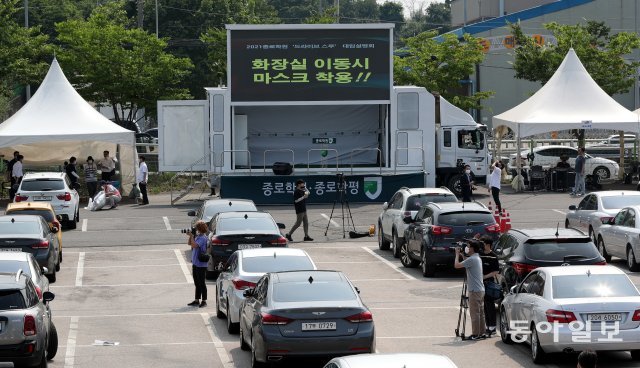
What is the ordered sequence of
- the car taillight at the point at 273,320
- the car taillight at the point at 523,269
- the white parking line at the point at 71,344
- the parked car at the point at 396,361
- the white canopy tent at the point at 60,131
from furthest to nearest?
the white canopy tent at the point at 60,131 < the car taillight at the point at 523,269 < the white parking line at the point at 71,344 < the car taillight at the point at 273,320 < the parked car at the point at 396,361

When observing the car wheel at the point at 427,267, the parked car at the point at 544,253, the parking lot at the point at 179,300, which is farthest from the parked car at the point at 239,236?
the parked car at the point at 544,253

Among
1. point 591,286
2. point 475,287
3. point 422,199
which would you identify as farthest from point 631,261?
point 591,286

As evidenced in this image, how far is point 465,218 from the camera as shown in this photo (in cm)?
2467

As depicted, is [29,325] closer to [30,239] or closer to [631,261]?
[30,239]

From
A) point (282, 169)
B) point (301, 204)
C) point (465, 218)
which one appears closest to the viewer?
point (465, 218)

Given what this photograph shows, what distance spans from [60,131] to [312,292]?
29.2 m

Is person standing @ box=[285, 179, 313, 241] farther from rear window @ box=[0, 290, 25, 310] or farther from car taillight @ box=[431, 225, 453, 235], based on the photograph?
rear window @ box=[0, 290, 25, 310]

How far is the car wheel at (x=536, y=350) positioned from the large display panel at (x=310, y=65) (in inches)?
1105

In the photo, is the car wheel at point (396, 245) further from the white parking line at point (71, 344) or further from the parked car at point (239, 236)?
the white parking line at point (71, 344)

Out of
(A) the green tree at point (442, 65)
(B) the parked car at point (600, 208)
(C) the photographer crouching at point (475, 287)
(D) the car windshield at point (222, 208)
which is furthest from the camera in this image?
(A) the green tree at point (442, 65)

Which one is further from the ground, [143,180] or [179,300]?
[143,180]

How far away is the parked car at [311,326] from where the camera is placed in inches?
566

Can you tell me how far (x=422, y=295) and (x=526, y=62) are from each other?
37386 millimetres

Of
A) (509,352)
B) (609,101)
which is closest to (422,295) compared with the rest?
(509,352)
